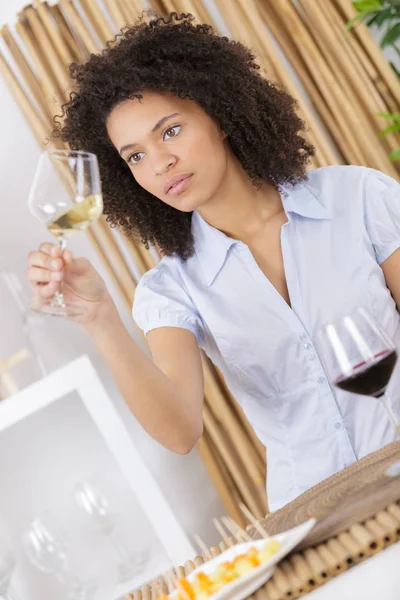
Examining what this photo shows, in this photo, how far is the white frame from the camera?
82.8 inches

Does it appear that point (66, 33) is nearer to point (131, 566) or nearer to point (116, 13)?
point (116, 13)

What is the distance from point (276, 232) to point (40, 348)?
1034 mm

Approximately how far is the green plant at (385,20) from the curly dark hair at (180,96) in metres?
0.58

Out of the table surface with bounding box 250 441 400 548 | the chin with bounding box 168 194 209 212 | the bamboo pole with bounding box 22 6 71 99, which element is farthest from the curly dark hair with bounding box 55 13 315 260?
the table surface with bounding box 250 441 400 548

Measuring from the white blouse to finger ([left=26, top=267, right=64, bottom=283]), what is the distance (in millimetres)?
625

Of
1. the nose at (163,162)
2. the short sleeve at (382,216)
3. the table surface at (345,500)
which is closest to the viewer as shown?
the table surface at (345,500)

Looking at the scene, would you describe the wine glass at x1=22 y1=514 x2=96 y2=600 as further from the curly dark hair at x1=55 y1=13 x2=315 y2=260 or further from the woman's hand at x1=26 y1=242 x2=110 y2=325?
the woman's hand at x1=26 y1=242 x2=110 y2=325

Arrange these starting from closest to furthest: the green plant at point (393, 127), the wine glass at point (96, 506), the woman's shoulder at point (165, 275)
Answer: the woman's shoulder at point (165, 275) → the wine glass at point (96, 506) → the green plant at point (393, 127)

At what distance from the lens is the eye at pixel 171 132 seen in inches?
62.6

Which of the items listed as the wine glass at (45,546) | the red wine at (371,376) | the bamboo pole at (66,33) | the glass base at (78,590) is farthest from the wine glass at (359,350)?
the bamboo pole at (66,33)

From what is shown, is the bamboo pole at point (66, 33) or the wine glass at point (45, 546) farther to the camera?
the bamboo pole at point (66, 33)

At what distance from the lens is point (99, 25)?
238cm

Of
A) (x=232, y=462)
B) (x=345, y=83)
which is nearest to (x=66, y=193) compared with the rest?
(x=232, y=462)

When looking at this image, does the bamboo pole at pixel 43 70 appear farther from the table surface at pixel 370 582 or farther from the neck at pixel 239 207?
the table surface at pixel 370 582
